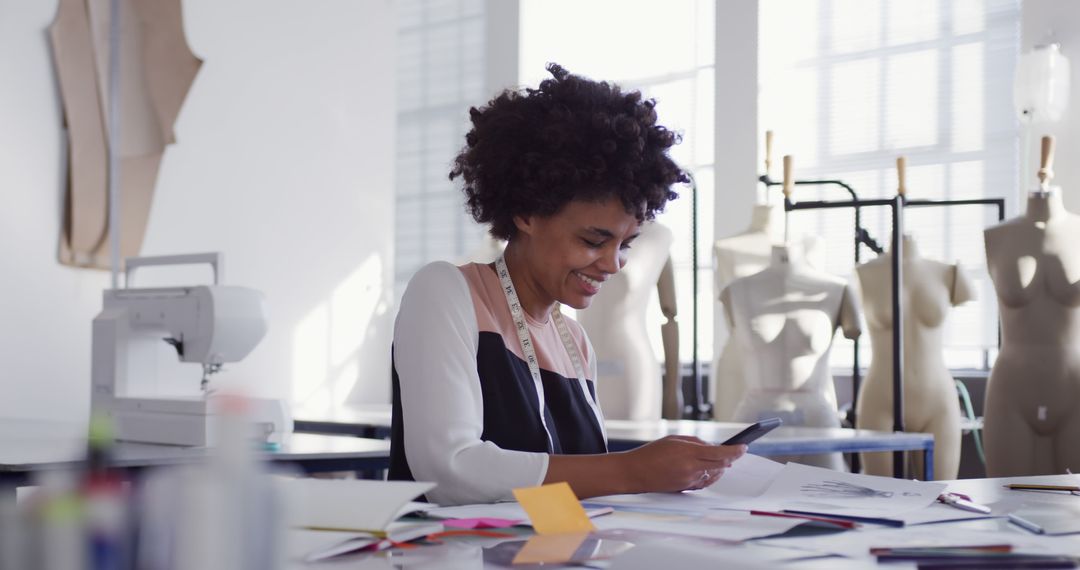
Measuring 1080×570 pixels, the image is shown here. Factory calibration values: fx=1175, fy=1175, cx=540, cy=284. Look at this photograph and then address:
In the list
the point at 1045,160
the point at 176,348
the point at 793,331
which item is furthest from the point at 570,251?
the point at 1045,160

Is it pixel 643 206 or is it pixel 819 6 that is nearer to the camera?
pixel 643 206

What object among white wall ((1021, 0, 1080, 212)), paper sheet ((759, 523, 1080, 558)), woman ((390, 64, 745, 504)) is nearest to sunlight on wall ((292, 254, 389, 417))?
white wall ((1021, 0, 1080, 212))

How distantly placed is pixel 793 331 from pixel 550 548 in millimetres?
3121

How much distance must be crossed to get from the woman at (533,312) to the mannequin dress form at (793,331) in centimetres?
227

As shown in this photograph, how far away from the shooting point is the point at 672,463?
5.33ft

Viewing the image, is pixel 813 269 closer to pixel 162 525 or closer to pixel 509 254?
pixel 509 254

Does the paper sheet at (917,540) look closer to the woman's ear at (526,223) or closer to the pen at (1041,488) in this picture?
the pen at (1041,488)

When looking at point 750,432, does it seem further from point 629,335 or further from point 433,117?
point 433,117

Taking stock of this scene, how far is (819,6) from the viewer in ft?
21.2

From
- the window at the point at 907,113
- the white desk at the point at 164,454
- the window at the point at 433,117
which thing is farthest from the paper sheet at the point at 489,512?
the window at the point at 433,117

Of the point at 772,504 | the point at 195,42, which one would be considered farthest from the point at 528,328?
the point at 195,42

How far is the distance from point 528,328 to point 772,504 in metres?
0.52

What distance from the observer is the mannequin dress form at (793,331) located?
4172mm

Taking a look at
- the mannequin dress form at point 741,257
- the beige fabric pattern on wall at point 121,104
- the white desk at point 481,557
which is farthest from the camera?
the beige fabric pattern on wall at point 121,104
